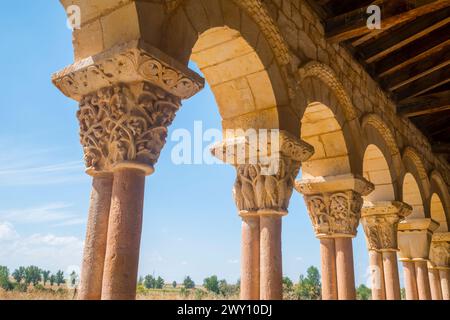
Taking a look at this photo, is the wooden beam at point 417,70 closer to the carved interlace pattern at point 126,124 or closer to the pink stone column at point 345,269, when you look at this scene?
the pink stone column at point 345,269

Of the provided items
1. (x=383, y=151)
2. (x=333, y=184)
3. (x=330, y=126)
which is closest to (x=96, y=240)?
(x=333, y=184)

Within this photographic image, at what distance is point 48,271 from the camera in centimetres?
364

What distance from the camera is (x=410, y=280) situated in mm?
7152

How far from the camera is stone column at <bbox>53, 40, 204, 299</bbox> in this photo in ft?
7.43

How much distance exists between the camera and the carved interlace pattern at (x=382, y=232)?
19.6 ft

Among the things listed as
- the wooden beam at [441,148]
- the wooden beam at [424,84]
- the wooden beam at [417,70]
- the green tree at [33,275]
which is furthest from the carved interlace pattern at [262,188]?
the wooden beam at [441,148]

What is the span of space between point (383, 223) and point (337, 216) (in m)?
1.59

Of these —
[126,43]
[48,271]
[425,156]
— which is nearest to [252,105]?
[126,43]

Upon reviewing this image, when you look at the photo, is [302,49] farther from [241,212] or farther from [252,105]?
[241,212]

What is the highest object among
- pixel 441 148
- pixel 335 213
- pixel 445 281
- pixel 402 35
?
pixel 402 35

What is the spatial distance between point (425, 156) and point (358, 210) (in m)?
3.82

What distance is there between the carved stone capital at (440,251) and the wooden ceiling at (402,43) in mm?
2483

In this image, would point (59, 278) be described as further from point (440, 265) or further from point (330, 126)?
point (440, 265)

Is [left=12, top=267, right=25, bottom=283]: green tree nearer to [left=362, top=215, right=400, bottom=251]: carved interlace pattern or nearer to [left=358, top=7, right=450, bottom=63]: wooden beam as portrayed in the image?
[left=362, top=215, right=400, bottom=251]: carved interlace pattern
